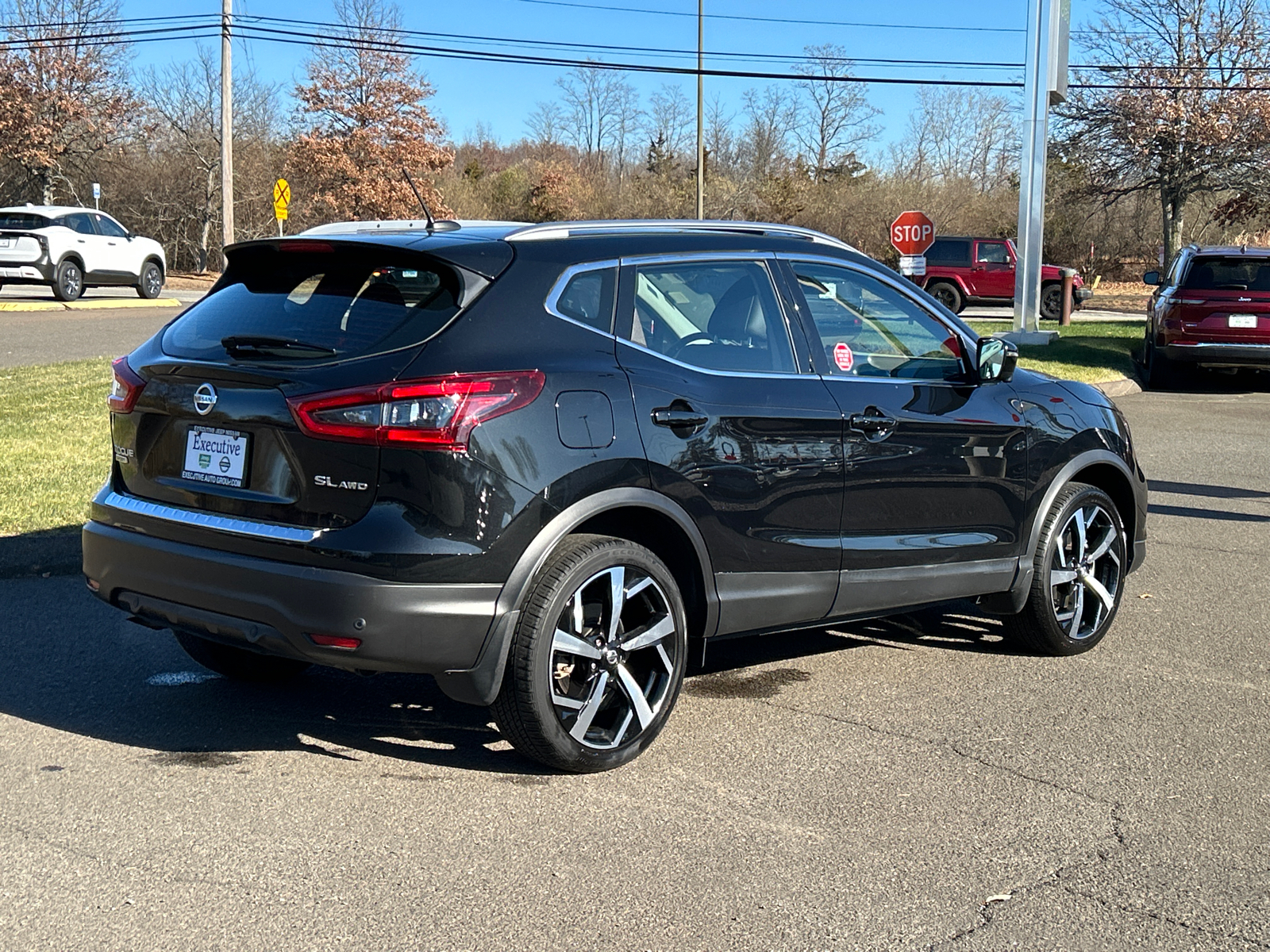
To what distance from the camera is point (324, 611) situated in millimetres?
4055

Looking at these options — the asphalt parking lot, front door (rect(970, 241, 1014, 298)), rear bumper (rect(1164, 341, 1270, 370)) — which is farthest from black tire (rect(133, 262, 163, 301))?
the asphalt parking lot

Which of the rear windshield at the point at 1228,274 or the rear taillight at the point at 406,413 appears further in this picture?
the rear windshield at the point at 1228,274

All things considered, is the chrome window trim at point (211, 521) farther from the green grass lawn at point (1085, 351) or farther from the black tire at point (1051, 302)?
the black tire at point (1051, 302)

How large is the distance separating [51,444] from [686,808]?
24.4ft

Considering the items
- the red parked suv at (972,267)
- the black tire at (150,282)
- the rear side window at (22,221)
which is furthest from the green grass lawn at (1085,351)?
the rear side window at (22,221)

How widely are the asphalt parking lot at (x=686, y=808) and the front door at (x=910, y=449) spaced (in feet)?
1.62

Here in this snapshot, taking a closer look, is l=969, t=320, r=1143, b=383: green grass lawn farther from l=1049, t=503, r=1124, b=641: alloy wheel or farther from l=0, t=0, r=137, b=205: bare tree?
l=0, t=0, r=137, b=205: bare tree

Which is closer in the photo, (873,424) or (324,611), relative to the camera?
(324,611)

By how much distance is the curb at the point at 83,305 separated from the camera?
25.8m

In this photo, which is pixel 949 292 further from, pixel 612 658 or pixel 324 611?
pixel 324 611

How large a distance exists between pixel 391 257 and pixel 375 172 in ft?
166

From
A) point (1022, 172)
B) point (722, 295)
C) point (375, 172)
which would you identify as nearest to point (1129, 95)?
point (1022, 172)

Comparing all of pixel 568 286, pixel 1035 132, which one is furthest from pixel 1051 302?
pixel 568 286

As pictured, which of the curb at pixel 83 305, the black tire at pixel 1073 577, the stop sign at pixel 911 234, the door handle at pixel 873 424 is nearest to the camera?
the door handle at pixel 873 424
